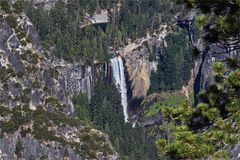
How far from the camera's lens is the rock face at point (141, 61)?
17900 centimetres

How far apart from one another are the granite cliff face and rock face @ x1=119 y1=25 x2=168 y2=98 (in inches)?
2491

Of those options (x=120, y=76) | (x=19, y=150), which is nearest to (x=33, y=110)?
(x=19, y=150)

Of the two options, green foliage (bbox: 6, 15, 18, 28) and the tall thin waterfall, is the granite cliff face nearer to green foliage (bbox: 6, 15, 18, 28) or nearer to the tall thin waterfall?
green foliage (bbox: 6, 15, 18, 28)

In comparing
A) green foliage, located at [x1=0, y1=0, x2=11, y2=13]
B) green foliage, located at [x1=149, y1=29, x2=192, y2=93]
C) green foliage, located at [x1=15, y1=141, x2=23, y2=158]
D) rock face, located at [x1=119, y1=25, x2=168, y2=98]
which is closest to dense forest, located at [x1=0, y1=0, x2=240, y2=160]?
green foliage, located at [x1=15, y1=141, x2=23, y2=158]

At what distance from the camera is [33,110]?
10275 centimetres

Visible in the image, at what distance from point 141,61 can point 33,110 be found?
8402 centimetres

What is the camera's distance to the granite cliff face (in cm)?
9800

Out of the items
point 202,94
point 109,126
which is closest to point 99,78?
point 109,126

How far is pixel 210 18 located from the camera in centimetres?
2606

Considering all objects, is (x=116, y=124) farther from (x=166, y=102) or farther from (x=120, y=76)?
(x=120, y=76)

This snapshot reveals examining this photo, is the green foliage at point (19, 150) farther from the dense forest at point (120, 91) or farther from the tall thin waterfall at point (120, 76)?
the tall thin waterfall at point (120, 76)

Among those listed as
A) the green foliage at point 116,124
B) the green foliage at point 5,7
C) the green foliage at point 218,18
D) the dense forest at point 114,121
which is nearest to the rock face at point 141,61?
the dense forest at point 114,121

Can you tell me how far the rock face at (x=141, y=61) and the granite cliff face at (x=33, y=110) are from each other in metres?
63.3

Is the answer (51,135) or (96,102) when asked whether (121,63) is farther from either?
(51,135)
